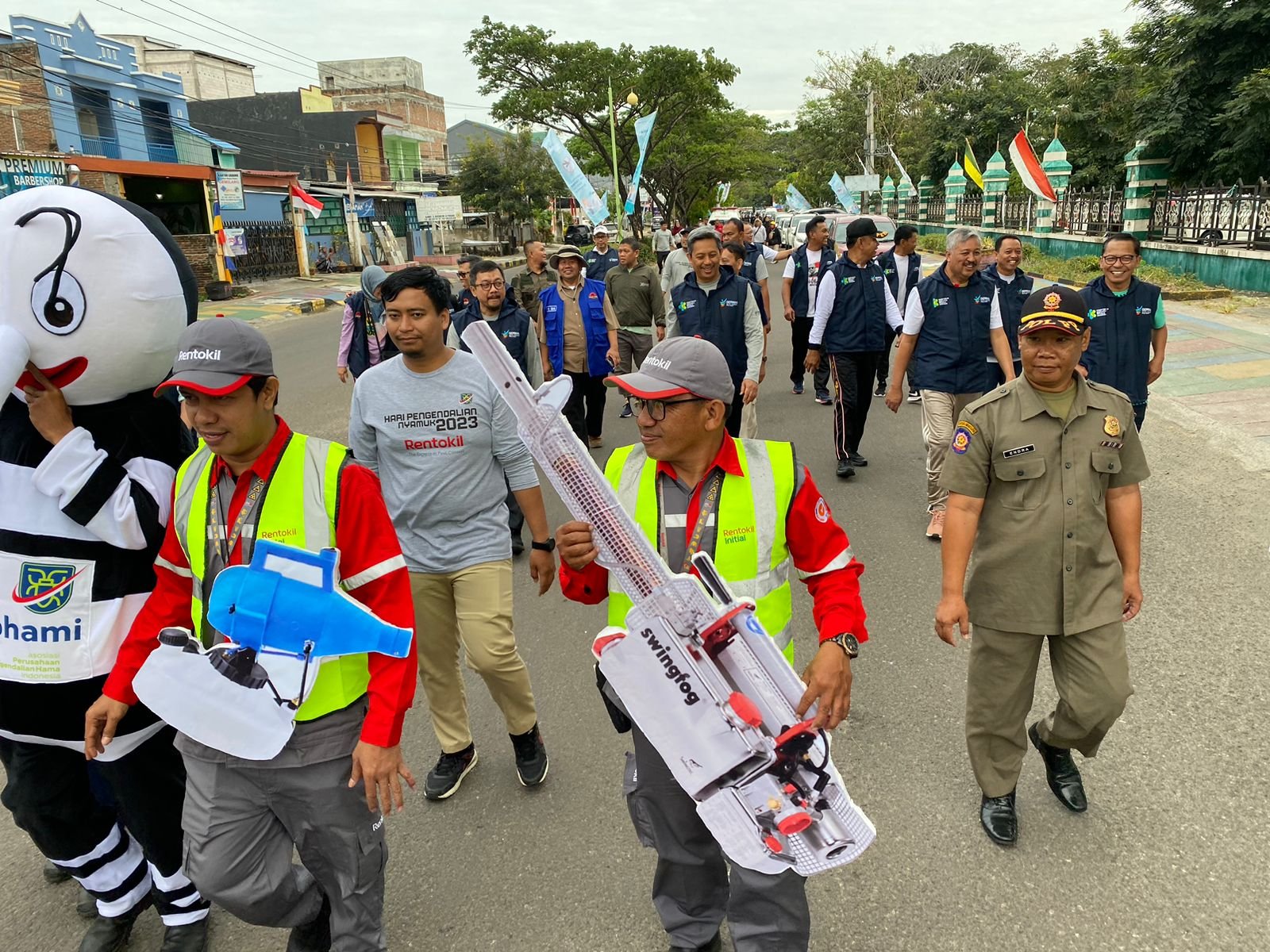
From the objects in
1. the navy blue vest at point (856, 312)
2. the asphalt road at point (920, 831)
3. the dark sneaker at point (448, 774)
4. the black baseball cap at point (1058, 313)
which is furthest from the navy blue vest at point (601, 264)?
the black baseball cap at point (1058, 313)

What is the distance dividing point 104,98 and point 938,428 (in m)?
35.1

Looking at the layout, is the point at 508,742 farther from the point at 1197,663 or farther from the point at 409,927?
the point at 1197,663

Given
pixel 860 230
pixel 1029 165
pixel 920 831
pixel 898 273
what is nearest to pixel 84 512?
pixel 920 831

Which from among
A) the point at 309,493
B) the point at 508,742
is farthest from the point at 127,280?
the point at 508,742

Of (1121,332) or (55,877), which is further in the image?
(1121,332)

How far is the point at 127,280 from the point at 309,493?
0.88 m

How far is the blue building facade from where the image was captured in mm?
28875

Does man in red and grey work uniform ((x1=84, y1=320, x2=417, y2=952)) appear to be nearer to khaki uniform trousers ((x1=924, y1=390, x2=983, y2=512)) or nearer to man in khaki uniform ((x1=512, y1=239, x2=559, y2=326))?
khaki uniform trousers ((x1=924, y1=390, x2=983, y2=512))

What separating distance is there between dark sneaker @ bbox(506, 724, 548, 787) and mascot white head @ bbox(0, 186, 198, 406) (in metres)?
1.78

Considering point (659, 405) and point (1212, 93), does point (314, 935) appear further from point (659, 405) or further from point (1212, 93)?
point (1212, 93)

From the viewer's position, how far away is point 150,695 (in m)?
2.09

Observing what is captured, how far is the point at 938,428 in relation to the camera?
5.75 m

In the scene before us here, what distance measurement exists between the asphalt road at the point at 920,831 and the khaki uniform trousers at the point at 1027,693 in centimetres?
26

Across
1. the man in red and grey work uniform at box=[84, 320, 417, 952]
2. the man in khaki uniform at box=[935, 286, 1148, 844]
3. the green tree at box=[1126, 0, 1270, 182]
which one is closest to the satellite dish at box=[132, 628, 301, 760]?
the man in red and grey work uniform at box=[84, 320, 417, 952]
